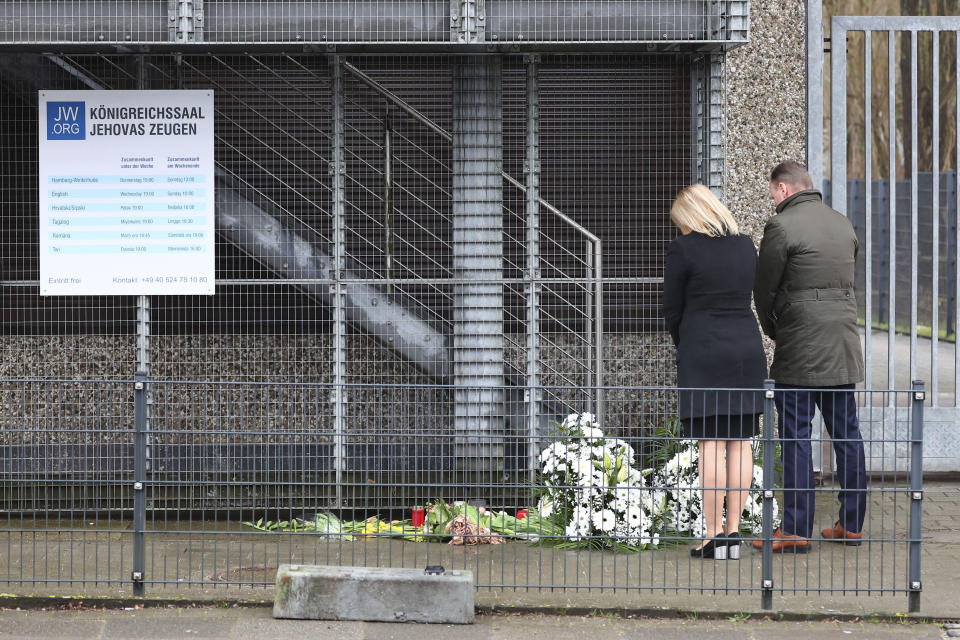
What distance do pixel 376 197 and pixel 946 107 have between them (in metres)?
13.7

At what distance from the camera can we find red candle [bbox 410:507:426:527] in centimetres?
611

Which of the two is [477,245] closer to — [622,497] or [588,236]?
[588,236]

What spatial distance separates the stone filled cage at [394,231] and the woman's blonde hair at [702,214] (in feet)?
3.15

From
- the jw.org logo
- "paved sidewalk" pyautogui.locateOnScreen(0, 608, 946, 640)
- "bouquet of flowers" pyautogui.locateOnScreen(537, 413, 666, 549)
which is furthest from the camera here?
the jw.org logo

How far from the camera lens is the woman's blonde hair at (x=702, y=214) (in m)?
6.48

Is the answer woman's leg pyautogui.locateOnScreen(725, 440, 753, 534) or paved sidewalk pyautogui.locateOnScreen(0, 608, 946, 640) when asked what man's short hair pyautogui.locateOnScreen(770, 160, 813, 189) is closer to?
woman's leg pyautogui.locateOnScreen(725, 440, 753, 534)

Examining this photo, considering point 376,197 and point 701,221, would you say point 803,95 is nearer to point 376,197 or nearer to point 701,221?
point 701,221

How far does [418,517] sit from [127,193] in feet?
8.38

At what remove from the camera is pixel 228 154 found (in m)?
7.82

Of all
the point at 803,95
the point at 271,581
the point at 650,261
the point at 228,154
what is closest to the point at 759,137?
the point at 803,95

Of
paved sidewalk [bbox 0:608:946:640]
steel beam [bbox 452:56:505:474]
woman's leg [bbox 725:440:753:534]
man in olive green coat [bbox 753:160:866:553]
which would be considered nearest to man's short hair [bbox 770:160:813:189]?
man in olive green coat [bbox 753:160:866:553]

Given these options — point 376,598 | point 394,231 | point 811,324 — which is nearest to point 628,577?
point 376,598

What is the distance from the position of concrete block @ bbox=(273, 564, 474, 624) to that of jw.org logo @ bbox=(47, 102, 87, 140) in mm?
3071

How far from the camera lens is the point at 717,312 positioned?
6.47m
